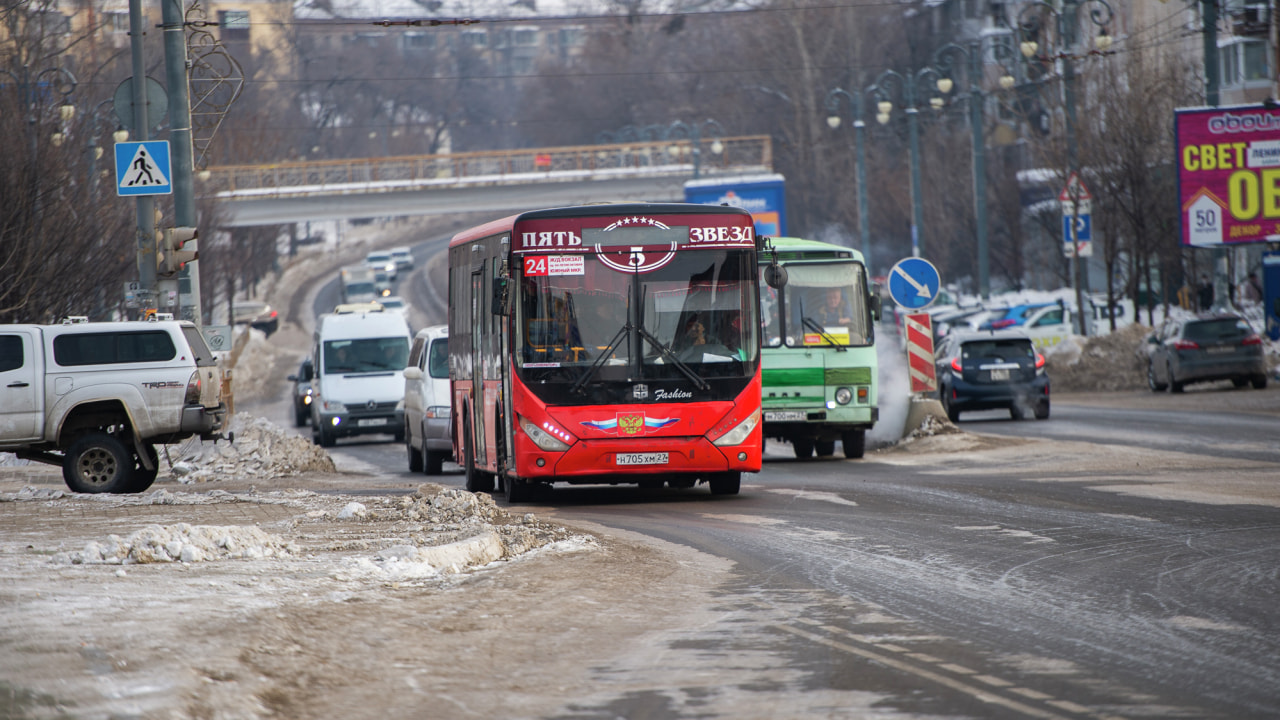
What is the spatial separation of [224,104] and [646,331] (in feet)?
36.0

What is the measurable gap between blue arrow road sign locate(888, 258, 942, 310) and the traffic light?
30.8 feet

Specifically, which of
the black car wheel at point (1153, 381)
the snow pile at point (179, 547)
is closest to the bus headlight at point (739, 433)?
the snow pile at point (179, 547)

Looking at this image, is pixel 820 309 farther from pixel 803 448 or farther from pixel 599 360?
pixel 599 360

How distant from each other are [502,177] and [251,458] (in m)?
51.4

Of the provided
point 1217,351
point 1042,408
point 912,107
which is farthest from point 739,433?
point 912,107

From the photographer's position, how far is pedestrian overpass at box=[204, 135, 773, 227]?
7031 centimetres

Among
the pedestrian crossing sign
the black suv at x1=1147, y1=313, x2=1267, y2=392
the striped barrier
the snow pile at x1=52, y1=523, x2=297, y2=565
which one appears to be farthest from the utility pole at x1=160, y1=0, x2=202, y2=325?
the black suv at x1=1147, y1=313, x2=1267, y2=392

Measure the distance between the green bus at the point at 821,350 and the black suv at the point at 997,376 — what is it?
7166 millimetres

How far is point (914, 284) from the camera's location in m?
22.0

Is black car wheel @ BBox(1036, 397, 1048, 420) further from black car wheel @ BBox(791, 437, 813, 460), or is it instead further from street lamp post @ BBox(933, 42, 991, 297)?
street lamp post @ BBox(933, 42, 991, 297)

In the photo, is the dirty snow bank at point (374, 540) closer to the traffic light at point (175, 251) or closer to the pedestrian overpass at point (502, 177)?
the traffic light at point (175, 251)

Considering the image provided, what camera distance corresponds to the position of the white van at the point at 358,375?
2880 cm

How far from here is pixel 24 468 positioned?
23750mm

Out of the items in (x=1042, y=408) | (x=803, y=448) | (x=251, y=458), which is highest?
(x=251, y=458)
